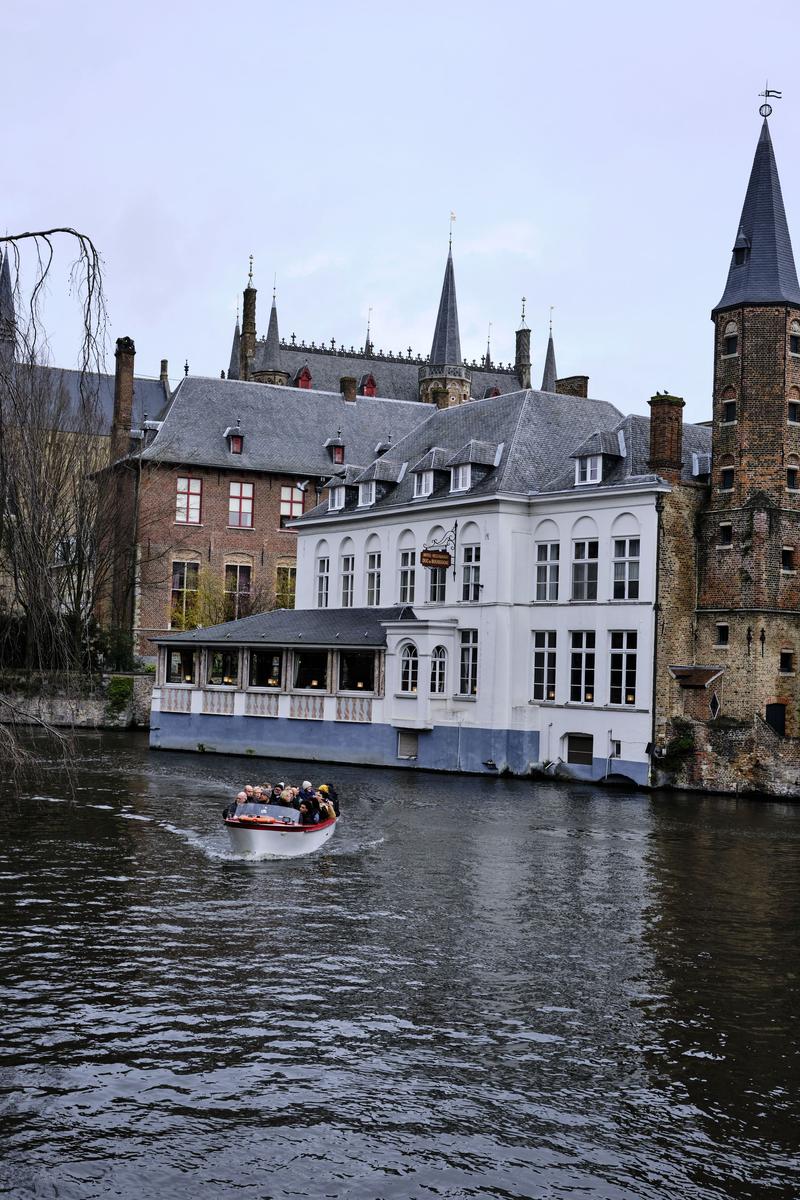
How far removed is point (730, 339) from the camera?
148 ft

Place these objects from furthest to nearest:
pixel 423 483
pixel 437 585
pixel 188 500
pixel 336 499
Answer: pixel 188 500 → pixel 336 499 → pixel 423 483 → pixel 437 585

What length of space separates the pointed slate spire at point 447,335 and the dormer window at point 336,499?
129ft

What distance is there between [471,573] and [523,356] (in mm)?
65170

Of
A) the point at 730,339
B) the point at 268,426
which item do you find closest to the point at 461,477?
the point at 730,339

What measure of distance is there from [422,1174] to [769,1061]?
5.02 m

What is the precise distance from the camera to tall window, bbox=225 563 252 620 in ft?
234

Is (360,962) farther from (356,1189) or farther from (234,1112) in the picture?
(356,1189)

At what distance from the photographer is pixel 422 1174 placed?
1196 centimetres

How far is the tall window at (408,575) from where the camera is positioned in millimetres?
53031

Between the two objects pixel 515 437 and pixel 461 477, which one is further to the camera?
pixel 461 477

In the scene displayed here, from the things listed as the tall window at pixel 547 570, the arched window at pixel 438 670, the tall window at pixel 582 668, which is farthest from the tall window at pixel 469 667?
the tall window at pixel 582 668

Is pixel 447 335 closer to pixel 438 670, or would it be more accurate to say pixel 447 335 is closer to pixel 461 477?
pixel 461 477

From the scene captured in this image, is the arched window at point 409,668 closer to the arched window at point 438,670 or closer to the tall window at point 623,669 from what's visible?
the arched window at point 438,670

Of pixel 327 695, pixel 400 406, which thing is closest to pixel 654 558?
pixel 327 695
